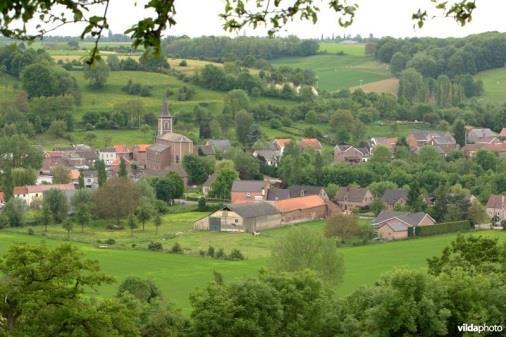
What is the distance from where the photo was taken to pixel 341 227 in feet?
174

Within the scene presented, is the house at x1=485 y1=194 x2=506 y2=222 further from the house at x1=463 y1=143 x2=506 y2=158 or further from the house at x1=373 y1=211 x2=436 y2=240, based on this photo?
the house at x1=463 y1=143 x2=506 y2=158

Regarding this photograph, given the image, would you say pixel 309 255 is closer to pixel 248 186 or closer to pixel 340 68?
pixel 248 186

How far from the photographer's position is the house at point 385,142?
287 feet

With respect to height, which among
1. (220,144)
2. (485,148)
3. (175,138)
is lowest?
(485,148)

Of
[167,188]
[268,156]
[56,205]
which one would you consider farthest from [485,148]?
[56,205]

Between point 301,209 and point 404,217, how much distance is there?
8.35 meters

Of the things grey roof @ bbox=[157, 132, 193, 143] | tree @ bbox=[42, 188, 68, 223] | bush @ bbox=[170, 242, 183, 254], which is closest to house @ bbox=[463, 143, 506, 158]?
grey roof @ bbox=[157, 132, 193, 143]

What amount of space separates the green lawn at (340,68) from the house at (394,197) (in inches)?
2560

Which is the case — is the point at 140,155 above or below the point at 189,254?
below

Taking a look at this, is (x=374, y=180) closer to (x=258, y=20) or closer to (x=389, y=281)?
(x=389, y=281)

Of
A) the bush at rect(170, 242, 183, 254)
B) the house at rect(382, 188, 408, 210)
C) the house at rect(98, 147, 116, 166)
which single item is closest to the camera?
the bush at rect(170, 242, 183, 254)

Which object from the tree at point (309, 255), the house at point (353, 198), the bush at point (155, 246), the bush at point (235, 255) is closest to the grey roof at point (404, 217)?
the house at point (353, 198)

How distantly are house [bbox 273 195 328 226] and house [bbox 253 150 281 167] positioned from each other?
15.2 meters

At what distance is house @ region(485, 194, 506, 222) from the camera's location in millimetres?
59969
